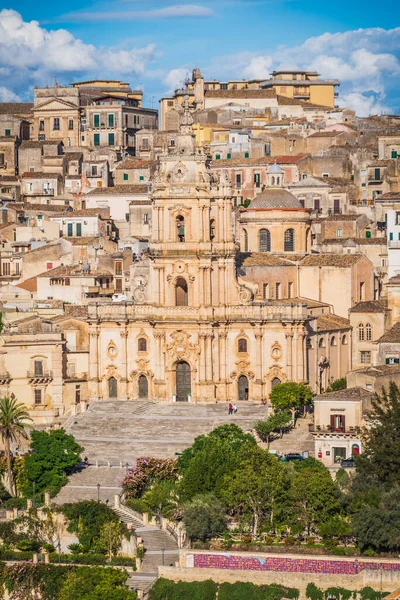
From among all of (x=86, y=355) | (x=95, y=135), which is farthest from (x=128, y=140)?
(x=86, y=355)

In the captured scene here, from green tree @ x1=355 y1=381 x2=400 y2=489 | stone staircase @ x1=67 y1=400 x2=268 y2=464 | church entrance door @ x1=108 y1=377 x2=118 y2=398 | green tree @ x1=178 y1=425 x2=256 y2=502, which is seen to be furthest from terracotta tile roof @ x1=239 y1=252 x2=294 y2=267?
green tree @ x1=355 y1=381 x2=400 y2=489

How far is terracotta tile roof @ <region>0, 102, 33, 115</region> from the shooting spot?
13912cm

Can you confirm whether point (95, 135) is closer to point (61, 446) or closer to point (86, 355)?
point (86, 355)

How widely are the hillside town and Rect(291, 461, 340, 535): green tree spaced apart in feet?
0.53

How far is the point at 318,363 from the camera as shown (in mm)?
90375

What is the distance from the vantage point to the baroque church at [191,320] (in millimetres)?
88375

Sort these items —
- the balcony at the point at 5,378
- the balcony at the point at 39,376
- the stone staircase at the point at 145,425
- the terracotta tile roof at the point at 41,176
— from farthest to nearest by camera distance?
the terracotta tile roof at the point at 41,176, the balcony at the point at 39,376, the balcony at the point at 5,378, the stone staircase at the point at 145,425

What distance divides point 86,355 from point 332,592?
26293 mm

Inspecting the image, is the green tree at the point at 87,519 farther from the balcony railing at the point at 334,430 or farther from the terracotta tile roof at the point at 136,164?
the terracotta tile roof at the point at 136,164

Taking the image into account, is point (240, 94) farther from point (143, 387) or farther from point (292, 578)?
point (292, 578)

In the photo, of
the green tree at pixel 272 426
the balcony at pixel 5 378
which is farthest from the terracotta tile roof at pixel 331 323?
the balcony at pixel 5 378

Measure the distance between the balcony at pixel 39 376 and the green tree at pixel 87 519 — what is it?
1414cm

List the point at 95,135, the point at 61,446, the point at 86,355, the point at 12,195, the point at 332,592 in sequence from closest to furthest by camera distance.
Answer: the point at 332,592
the point at 61,446
the point at 86,355
the point at 12,195
the point at 95,135

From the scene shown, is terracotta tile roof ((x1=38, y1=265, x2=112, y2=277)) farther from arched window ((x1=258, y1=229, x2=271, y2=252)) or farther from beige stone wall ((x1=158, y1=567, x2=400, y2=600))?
beige stone wall ((x1=158, y1=567, x2=400, y2=600))
